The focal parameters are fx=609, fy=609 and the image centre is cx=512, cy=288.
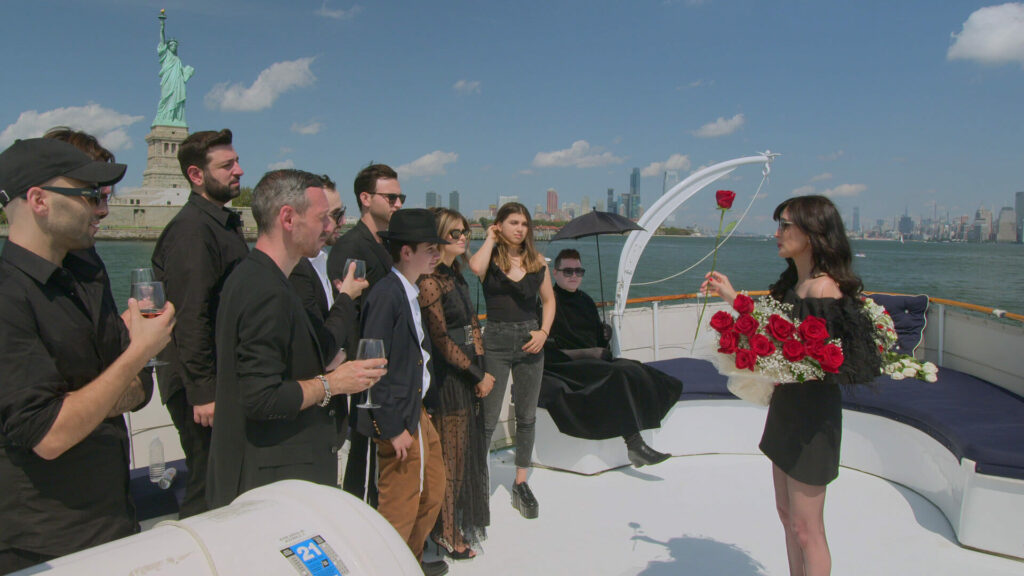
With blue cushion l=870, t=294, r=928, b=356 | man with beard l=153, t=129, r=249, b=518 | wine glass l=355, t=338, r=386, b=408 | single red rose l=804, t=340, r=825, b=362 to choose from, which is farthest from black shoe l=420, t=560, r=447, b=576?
blue cushion l=870, t=294, r=928, b=356

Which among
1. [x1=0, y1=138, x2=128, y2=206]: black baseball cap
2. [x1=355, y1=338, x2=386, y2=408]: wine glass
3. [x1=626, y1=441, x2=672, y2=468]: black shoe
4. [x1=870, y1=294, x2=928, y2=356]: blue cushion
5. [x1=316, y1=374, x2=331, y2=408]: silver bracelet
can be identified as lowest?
[x1=626, y1=441, x2=672, y2=468]: black shoe

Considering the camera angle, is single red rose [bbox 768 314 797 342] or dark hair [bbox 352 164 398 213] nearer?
single red rose [bbox 768 314 797 342]

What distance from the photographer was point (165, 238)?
7.77ft

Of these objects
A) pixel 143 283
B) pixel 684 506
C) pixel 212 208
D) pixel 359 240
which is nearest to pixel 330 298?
pixel 359 240

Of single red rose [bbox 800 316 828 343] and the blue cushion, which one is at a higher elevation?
single red rose [bbox 800 316 828 343]

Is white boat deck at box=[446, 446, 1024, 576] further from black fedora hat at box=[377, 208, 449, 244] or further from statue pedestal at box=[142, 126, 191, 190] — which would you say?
statue pedestal at box=[142, 126, 191, 190]

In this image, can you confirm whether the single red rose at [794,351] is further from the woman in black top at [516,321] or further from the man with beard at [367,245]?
the man with beard at [367,245]

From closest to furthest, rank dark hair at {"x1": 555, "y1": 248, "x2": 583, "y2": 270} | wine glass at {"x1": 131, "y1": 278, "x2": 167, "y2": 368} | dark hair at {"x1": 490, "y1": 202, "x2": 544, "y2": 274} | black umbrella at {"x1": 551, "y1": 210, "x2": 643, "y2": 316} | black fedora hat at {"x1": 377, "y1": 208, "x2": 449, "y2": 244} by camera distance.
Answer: wine glass at {"x1": 131, "y1": 278, "x2": 167, "y2": 368}
black fedora hat at {"x1": 377, "y1": 208, "x2": 449, "y2": 244}
dark hair at {"x1": 490, "y1": 202, "x2": 544, "y2": 274}
dark hair at {"x1": 555, "y1": 248, "x2": 583, "y2": 270}
black umbrella at {"x1": 551, "y1": 210, "x2": 643, "y2": 316}

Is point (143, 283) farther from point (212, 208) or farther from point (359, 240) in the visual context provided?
point (359, 240)

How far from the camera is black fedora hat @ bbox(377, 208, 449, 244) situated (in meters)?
2.48

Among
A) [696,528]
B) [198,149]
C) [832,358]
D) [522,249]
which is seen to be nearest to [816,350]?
[832,358]

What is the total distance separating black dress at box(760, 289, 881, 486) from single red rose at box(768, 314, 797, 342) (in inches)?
5.8

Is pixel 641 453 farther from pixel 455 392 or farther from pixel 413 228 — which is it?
pixel 413 228

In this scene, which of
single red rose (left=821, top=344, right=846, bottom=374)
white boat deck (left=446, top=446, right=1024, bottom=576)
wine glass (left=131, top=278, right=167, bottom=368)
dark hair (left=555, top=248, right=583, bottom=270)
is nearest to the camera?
wine glass (left=131, top=278, right=167, bottom=368)
